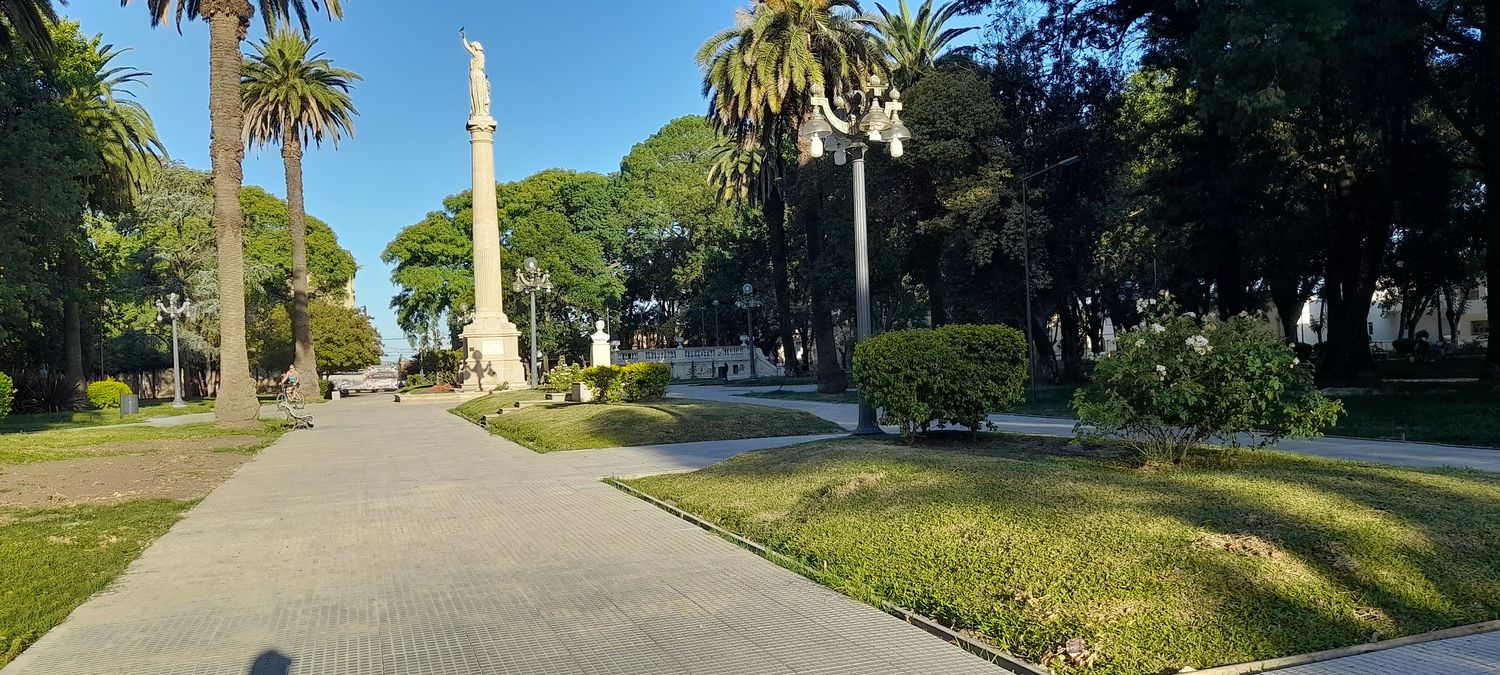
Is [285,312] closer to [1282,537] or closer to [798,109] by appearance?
[798,109]

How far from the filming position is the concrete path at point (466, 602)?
4887 mm

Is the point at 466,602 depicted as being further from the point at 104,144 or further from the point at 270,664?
the point at 104,144

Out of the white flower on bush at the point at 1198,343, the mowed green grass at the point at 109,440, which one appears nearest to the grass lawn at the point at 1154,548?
the white flower on bush at the point at 1198,343

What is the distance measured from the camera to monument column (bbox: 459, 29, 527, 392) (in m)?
42.6

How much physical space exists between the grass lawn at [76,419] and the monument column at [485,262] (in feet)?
36.3

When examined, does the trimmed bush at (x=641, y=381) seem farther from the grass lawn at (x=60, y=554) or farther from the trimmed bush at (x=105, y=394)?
the trimmed bush at (x=105, y=394)

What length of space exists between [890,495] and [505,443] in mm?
12447

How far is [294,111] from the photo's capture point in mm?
44344

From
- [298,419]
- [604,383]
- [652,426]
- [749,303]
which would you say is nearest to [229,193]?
[298,419]

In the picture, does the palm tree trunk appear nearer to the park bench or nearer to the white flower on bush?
the park bench

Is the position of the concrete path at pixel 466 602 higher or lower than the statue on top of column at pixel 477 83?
lower

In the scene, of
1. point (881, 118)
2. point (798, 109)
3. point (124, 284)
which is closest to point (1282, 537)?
point (881, 118)

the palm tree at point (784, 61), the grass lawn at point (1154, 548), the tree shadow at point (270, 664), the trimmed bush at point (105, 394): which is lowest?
the tree shadow at point (270, 664)

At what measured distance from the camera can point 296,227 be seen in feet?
147
